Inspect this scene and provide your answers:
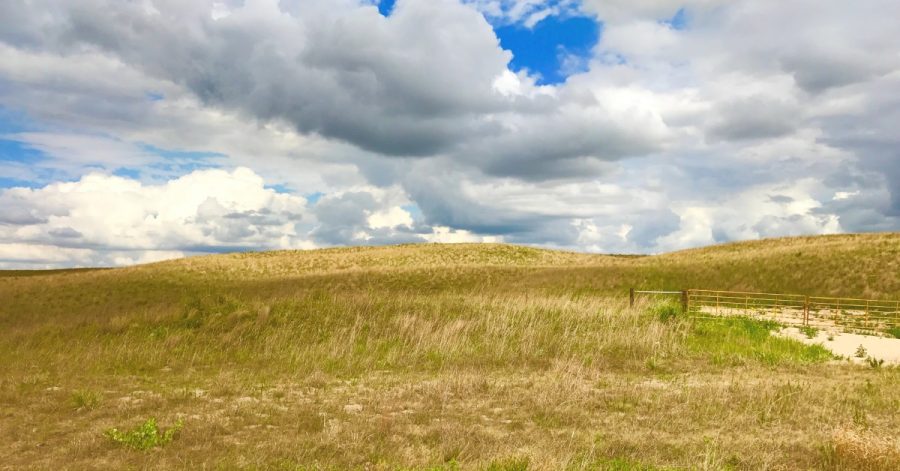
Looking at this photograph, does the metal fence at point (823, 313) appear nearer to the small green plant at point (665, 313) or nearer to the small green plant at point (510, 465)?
the small green plant at point (665, 313)

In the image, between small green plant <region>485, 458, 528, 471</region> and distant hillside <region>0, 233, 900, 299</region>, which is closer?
small green plant <region>485, 458, 528, 471</region>

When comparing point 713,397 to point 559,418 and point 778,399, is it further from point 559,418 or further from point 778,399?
point 559,418

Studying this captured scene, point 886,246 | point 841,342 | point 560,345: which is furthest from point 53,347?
point 886,246

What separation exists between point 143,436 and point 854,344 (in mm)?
20502

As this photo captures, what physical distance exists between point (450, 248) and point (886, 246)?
1995 inches

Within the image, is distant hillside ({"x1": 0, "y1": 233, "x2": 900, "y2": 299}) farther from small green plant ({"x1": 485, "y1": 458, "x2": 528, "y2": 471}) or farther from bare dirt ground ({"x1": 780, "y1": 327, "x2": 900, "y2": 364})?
small green plant ({"x1": 485, "y1": 458, "x2": 528, "y2": 471})

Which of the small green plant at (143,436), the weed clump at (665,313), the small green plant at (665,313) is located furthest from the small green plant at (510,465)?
the small green plant at (665,313)

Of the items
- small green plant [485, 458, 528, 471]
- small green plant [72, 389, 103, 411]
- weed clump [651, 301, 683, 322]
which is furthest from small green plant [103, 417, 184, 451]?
weed clump [651, 301, 683, 322]

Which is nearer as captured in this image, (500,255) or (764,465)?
(764,465)

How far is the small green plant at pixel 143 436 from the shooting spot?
7301 mm

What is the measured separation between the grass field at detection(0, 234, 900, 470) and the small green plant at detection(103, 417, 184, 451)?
0.03 metres

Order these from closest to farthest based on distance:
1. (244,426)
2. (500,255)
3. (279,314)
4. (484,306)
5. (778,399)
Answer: (244,426)
(778,399)
(279,314)
(484,306)
(500,255)

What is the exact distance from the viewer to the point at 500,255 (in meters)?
75.9

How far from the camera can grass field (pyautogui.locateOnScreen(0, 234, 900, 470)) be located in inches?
275
